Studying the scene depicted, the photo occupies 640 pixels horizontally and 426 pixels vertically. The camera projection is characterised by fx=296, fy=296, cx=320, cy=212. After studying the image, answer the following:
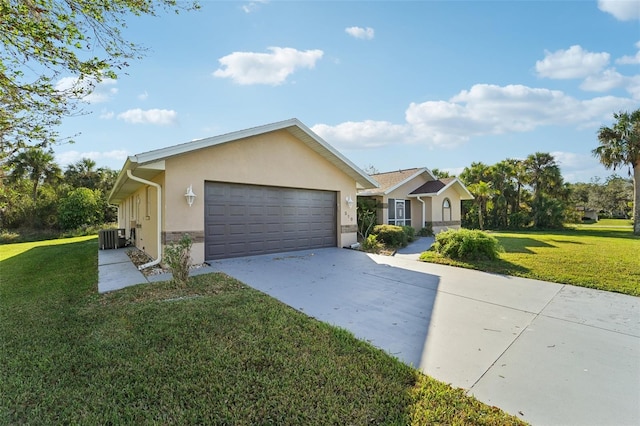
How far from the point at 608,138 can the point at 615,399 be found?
89.2ft

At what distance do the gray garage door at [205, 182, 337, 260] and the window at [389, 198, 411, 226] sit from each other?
637 centimetres

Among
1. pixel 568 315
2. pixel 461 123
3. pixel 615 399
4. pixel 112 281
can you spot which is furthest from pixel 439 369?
pixel 461 123

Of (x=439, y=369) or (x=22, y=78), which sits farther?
(x=22, y=78)

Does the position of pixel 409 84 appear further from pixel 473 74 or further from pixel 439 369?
pixel 439 369

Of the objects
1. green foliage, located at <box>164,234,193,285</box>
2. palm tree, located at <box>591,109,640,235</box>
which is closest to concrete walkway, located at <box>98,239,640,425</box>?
green foliage, located at <box>164,234,193,285</box>

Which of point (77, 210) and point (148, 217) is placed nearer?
point (148, 217)

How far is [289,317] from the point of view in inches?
179

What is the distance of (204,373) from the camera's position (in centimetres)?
301

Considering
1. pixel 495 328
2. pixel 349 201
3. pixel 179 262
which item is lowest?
pixel 495 328

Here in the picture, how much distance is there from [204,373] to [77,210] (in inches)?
1164

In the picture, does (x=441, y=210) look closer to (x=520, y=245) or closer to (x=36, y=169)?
(x=520, y=245)

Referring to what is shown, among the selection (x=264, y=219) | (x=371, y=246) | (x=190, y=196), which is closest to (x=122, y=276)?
(x=190, y=196)

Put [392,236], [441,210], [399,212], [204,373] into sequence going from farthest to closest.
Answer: [441,210] < [399,212] < [392,236] < [204,373]

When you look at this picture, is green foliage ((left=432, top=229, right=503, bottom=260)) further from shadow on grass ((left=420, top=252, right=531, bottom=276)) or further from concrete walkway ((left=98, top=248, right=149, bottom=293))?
concrete walkway ((left=98, top=248, right=149, bottom=293))
